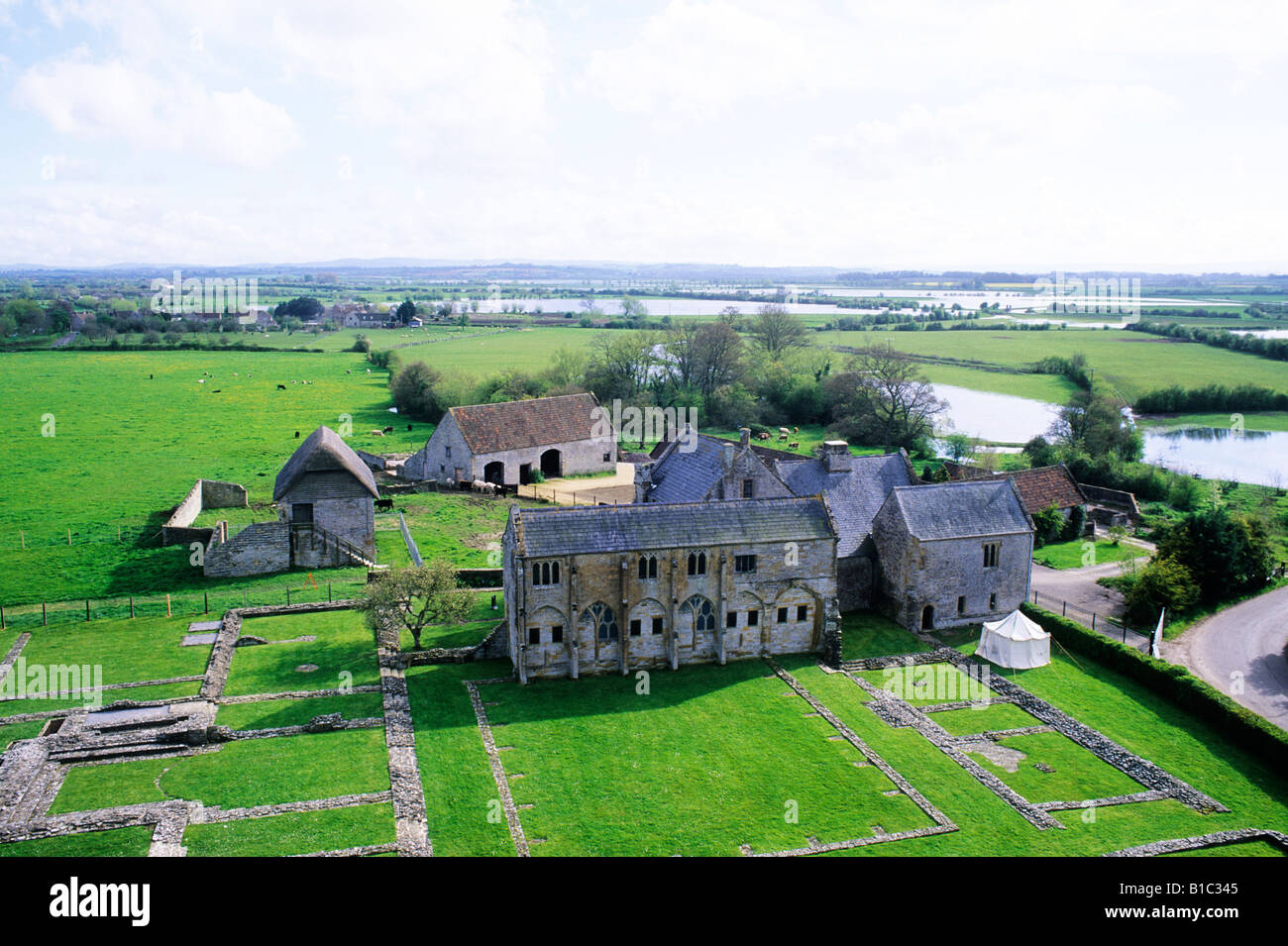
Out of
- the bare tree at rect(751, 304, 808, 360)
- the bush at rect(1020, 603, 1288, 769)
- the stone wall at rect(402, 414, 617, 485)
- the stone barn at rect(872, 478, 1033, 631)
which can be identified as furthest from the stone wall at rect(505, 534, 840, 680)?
the bare tree at rect(751, 304, 808, 360)

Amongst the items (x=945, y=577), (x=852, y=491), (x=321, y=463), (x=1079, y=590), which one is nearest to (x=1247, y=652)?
(x=1079, y=590)

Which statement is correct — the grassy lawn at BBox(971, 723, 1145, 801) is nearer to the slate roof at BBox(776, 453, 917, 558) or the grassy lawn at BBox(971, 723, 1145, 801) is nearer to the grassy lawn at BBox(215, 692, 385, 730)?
the slate roof at BBox(776, 453, 917, 558)

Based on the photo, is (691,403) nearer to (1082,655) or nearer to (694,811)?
(1082,655)

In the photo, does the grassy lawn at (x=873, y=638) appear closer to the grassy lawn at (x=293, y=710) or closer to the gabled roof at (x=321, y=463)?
the grassy lawn at (x=293, y=710)

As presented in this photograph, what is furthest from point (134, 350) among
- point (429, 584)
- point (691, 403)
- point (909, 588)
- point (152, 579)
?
point (909, 588)

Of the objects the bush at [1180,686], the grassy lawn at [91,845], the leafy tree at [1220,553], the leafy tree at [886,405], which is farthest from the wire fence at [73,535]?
the leafy tree at [886,405]
